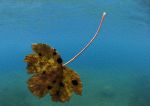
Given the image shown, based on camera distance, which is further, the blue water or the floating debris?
the blue water

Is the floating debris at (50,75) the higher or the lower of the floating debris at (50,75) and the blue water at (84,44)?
the higher

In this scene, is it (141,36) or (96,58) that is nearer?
(96,58)

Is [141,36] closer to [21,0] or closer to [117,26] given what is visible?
[117,26]

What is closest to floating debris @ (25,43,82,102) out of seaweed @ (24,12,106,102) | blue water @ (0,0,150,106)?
seaweed @ (24,12,106,102)

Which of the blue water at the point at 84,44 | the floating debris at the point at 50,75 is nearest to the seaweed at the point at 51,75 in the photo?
the floating debris at the point at 50,75

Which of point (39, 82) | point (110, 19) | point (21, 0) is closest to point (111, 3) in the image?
point (110, 19)

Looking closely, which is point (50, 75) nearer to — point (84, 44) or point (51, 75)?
point (51, 75)

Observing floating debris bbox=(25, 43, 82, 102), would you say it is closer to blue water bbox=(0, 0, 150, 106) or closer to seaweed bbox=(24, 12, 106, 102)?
seaweed bbox=(24, 12, 106, 102)

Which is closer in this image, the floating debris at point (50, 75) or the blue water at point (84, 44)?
the floating debris at point (50, 75)

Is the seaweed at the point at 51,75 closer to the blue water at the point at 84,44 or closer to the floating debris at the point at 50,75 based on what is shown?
the floating debris at the point at 50,75
